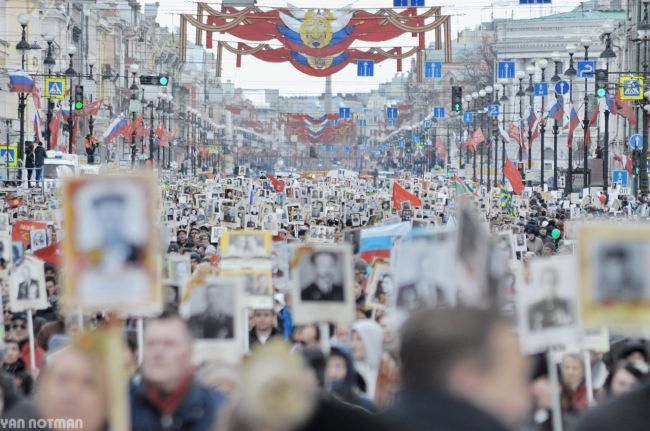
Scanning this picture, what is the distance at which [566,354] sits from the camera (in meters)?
8.90

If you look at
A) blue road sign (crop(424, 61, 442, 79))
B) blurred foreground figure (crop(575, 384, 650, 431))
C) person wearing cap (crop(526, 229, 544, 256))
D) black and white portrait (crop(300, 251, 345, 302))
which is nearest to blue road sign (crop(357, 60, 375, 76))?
blue road sign (crop(424, 61, 442, 79))

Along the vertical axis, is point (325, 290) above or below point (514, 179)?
below

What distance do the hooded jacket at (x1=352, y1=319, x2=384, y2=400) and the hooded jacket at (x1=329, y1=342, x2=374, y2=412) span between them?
40 cm

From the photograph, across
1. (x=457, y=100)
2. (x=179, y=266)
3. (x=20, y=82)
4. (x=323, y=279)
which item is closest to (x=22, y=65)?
(x=20, y=82)

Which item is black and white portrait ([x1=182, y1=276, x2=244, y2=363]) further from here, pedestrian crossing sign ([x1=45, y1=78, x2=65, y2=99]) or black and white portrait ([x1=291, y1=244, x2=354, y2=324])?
pedestrian crossing sign ([x1=45, y1=78, x2=65, y2=99])

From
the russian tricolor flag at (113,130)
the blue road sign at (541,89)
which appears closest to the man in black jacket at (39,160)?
the russian tricolor flag at (113,130)

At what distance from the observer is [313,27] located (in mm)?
31562

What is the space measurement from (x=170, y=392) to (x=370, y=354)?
2709mm

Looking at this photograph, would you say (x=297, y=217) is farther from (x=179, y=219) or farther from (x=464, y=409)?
(x=464, y=409)

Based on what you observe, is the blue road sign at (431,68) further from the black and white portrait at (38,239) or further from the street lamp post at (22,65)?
the black and white portrait at (38,239)

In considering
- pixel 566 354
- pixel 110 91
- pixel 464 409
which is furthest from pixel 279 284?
pixel 110 91

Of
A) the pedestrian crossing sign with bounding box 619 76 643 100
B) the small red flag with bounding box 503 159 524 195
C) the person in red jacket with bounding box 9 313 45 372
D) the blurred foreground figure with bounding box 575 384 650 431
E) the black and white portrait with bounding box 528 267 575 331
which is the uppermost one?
the pedestrian crossing sign with bounding box 619 76 643 100

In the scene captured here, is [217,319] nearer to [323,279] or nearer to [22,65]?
[323,279]

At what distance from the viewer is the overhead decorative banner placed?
104ft
